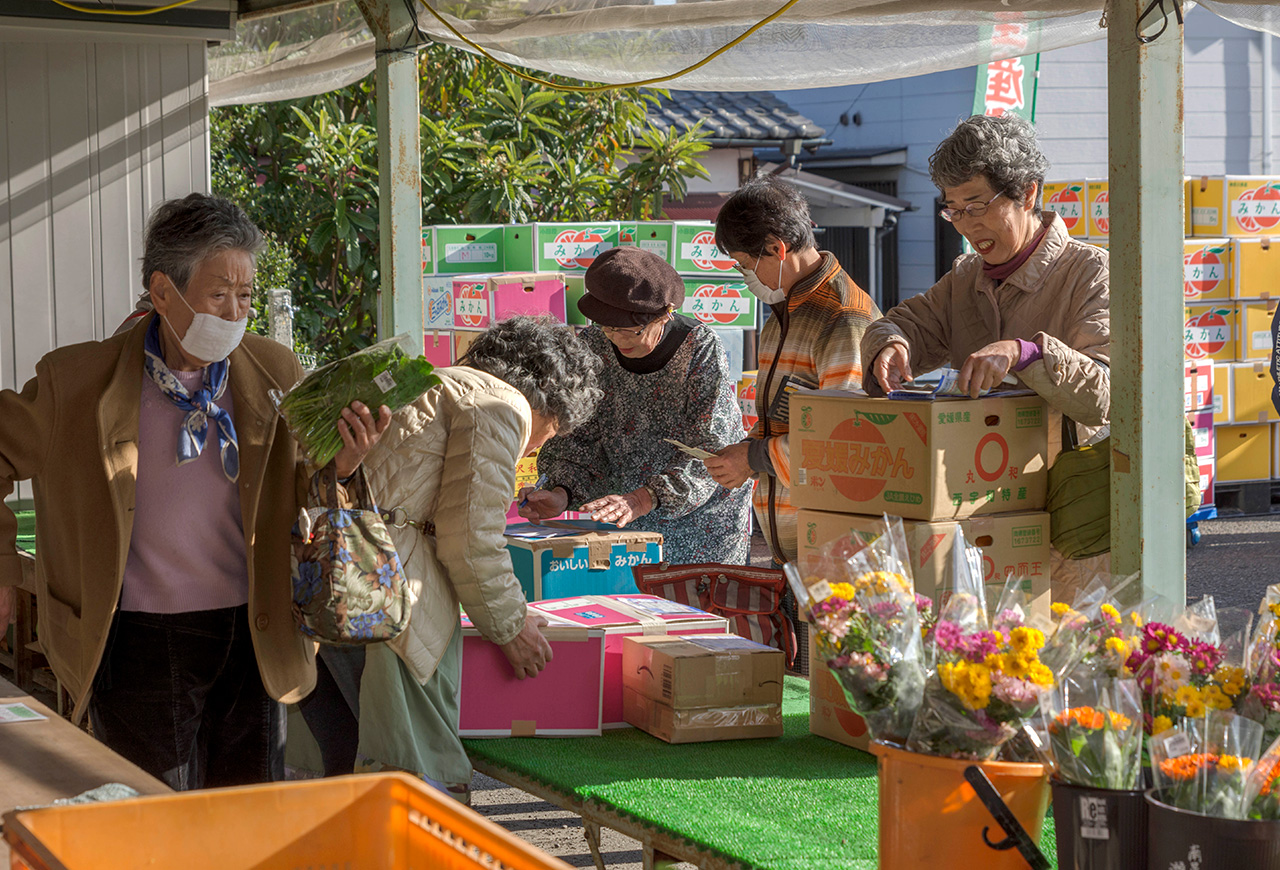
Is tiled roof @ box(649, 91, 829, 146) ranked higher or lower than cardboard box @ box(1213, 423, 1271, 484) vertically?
higher

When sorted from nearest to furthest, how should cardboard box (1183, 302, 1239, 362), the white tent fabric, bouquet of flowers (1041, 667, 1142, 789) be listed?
bouquet of flowers (1041, 667, 1142, 789)
the white tent fabric
cardboard box (1183, 302, 1239, 362)

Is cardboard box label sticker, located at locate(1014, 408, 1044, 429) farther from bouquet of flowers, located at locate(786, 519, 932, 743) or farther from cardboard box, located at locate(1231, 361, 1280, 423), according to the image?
cardboard box, located at locate(1231, 361, 1280, 423)

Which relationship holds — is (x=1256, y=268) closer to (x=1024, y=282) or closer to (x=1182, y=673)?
(x=1024, y=282)

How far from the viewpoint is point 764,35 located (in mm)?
3957

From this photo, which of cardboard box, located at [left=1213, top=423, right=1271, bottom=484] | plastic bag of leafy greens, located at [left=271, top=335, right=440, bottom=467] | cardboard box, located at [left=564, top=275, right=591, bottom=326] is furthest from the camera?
cardboard box, located at [left=1213, top=423, right=1271, bottom=484]

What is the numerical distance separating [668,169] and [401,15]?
528 centimetres

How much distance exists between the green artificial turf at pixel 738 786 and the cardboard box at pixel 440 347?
13.0 ft

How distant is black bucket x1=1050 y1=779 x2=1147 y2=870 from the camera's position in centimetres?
157

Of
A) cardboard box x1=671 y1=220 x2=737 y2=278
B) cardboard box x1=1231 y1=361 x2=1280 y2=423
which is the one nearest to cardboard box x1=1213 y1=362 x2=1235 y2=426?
cardboard box x1=1231 y1=361 x2=1280 y2=423

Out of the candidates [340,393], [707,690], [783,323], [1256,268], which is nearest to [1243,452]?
[1256,268]

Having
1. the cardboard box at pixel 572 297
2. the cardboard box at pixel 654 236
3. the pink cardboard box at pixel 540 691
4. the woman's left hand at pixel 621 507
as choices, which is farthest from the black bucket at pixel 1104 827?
the cardboard box at pixel 654 236

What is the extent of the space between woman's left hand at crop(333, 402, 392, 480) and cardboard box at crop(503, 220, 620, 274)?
15.5 ft

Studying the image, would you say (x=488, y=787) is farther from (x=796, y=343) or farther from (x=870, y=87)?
(x=870, y=87)

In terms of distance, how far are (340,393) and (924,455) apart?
44.8 inches
